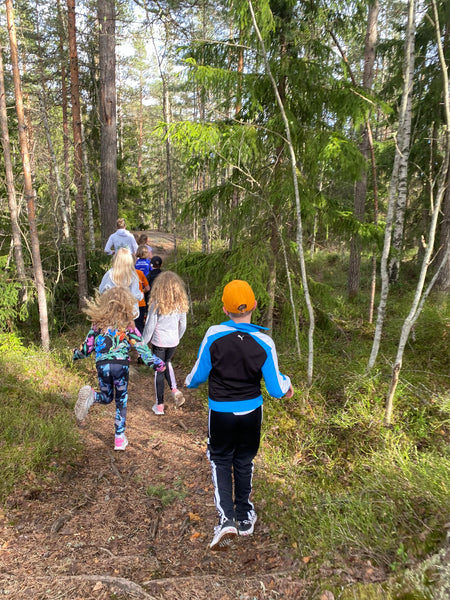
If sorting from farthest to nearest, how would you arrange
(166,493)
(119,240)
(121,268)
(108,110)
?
(108,110) < (119,240) < (121,268) < (166,493)

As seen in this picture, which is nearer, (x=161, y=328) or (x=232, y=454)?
(x=232, y=454)

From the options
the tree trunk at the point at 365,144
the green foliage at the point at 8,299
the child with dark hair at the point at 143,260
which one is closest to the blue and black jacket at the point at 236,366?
the child with dark hair at the point at 143,260

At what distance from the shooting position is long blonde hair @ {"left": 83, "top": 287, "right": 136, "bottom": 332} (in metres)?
3.77

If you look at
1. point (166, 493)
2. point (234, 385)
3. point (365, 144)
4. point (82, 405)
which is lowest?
point (166, 493)

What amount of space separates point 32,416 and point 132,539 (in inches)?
86.8

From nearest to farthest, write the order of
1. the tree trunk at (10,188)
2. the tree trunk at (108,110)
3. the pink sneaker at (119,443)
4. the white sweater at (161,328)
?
the pink sneaker at (119,443) → the white sweater at (161,328) → the tree trunk at (10,188) → the tree trunk at (108,110)

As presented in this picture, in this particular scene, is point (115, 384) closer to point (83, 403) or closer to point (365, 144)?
point (83, 403)

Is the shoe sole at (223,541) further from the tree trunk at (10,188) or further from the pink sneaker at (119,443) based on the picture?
the tree trunk at (10,188)

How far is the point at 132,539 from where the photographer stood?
285 cm

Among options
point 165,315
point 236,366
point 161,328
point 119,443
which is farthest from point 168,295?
point 236,366

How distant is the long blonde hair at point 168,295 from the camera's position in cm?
475

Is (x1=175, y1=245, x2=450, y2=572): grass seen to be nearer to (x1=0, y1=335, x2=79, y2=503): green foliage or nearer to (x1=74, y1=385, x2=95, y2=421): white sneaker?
(x1=74, y1=385, x2=95, y2=421): white sneaker

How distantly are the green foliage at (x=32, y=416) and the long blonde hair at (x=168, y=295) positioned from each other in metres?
1.88

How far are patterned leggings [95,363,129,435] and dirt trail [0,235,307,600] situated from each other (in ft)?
1.66
